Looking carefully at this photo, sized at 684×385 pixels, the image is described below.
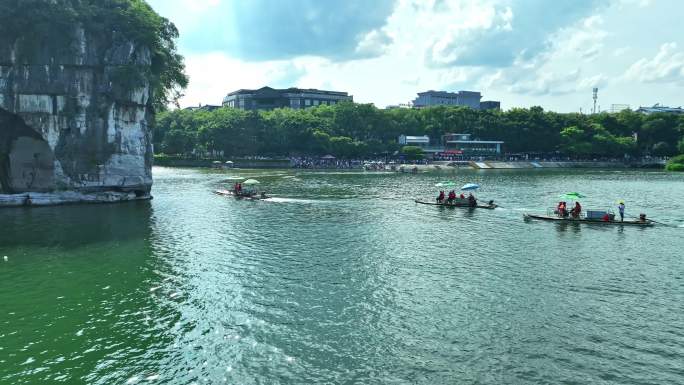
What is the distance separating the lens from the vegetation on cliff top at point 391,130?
521 feet

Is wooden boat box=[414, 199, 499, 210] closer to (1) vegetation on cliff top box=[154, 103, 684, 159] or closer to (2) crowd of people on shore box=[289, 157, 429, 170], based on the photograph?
(2) crowd of people on shore box=[289, 157, 429, 170]

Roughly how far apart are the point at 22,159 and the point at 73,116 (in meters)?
10.1

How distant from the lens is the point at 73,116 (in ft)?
206

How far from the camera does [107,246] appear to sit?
40.1 m

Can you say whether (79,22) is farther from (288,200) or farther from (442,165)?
(442,165)

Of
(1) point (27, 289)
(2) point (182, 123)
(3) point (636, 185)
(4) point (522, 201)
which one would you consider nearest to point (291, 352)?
(1) point (27, 289)

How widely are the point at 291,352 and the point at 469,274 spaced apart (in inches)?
600

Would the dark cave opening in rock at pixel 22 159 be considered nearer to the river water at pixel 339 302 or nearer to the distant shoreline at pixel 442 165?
the river water at pixel 339 302

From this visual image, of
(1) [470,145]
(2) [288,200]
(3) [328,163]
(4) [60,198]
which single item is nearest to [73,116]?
(4) [60,198]

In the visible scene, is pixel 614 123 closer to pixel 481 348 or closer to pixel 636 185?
pixel 636 185

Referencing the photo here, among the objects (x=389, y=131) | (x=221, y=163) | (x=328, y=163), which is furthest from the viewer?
(x=389, y=131)

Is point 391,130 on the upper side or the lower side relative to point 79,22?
lower

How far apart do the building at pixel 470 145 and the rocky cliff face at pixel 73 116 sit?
12925 centimetres

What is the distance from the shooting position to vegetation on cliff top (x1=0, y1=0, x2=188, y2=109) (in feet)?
195
